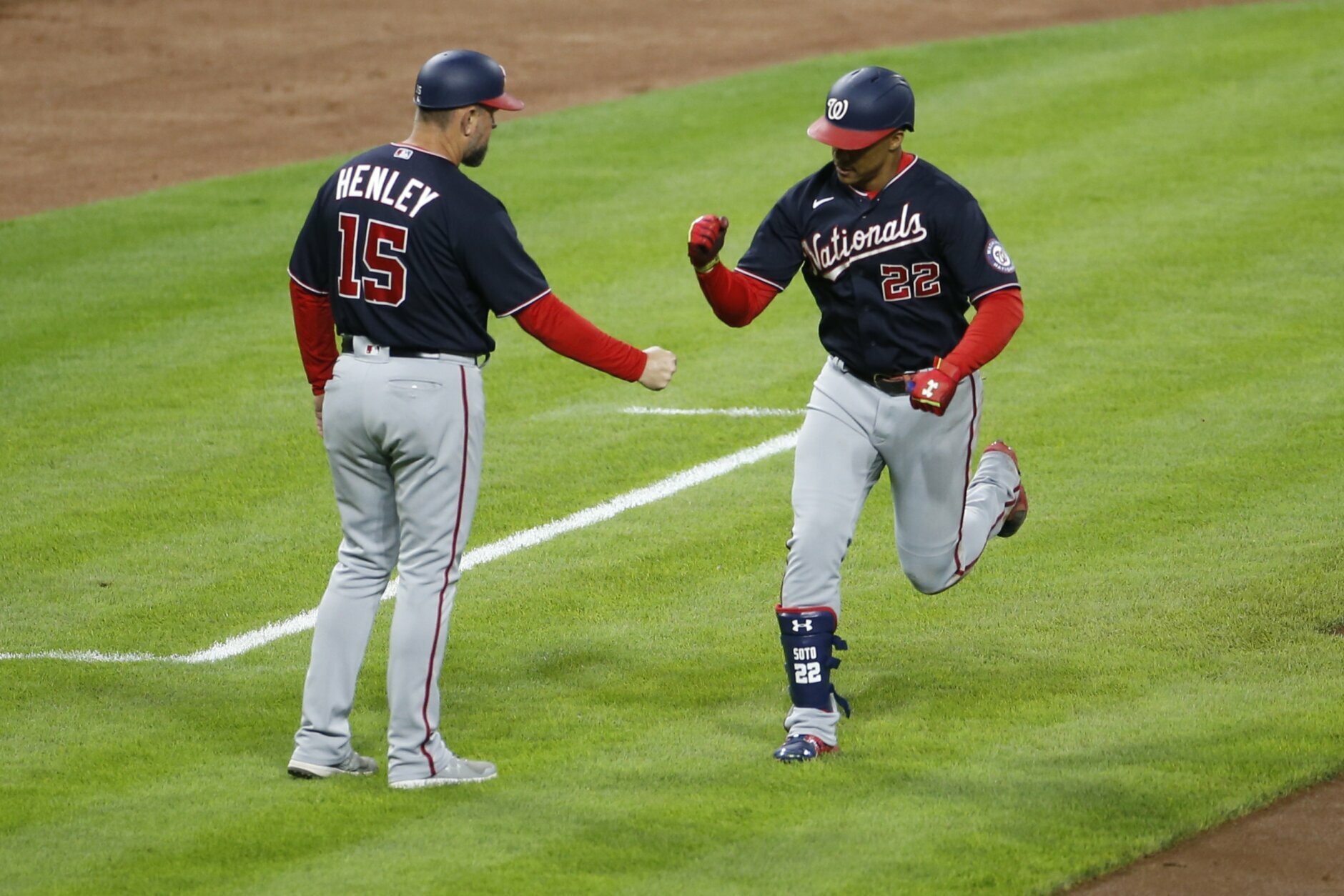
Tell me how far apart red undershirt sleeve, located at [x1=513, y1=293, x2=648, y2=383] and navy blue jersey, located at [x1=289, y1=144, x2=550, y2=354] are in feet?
0.14

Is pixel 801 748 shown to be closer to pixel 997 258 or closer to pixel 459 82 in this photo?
pixel 997 258

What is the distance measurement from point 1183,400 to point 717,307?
442cm

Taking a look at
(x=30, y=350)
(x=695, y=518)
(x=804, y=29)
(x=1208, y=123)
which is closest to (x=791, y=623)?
(x=695, y=518)

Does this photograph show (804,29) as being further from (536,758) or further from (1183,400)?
(536,758)

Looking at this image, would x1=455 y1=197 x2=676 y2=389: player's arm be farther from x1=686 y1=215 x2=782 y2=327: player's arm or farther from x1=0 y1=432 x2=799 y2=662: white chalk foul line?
x1=0 y1=432 x2=799 y2=662: white chalk foul line

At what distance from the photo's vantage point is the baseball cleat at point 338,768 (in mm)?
5730

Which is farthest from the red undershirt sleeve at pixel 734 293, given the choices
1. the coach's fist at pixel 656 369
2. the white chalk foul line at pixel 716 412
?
the white chalk foul line at pixel 716 412

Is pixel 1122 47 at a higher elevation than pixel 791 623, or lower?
higher

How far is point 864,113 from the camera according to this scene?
5.98 m

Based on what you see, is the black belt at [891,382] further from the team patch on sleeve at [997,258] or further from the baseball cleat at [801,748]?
the baseball cleat at [801,748]

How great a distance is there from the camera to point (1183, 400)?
10016 mm

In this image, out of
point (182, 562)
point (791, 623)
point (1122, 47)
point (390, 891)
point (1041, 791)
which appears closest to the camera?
point (390, 891)

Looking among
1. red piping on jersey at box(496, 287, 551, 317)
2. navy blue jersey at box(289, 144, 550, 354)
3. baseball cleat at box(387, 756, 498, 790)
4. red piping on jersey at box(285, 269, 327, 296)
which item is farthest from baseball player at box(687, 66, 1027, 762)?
red piping on jersey at box(285, 269, 327, 296)

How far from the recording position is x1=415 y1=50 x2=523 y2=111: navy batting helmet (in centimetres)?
552
